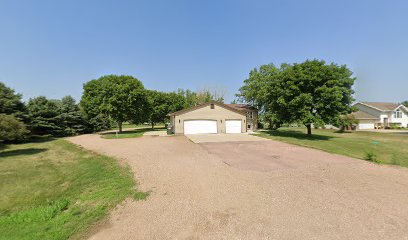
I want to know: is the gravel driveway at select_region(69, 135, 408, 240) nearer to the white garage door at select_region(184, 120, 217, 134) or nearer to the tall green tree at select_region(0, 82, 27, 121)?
the white garage door at select_region(184, 120, 217, 134)

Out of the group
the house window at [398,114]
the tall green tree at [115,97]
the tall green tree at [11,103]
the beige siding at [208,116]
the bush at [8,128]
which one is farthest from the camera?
the house window at [398,114]

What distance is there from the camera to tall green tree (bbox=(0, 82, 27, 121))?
20.3 m

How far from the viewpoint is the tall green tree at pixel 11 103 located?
20.3m

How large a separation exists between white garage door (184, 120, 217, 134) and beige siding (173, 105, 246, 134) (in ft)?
1.44

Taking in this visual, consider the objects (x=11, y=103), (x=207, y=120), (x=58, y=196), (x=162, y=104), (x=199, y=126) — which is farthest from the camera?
(x=162, y=104)

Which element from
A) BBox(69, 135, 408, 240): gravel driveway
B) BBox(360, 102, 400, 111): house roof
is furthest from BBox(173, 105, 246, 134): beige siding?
BBox(360, 102, 400, 111): house roof

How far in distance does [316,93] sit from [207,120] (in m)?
14.1

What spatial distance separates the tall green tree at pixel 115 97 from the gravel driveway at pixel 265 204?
75.6ft

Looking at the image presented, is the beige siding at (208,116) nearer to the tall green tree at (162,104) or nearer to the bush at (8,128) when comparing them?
the bush at (8,128)

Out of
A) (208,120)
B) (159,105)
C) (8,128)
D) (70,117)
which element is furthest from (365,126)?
(70,117)

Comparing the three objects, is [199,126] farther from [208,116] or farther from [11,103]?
[11,103]

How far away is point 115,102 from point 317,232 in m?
29.7

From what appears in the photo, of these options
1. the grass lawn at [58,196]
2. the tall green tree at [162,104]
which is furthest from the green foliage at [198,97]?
the grass lawn at [58,196]

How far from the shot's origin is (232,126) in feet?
94.1
